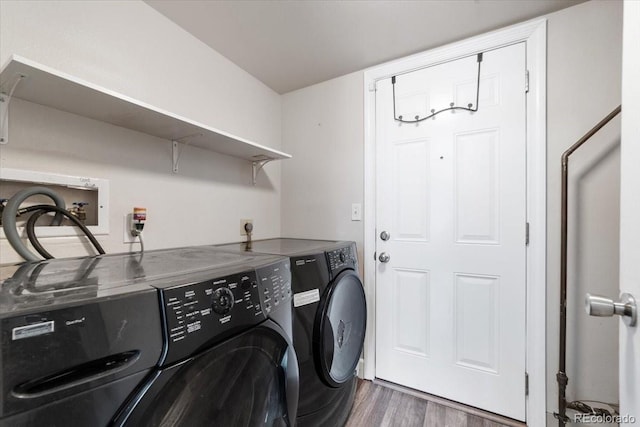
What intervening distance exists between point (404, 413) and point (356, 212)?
1.29m

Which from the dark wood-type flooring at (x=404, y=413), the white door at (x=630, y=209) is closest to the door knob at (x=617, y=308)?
the white door at (x=630, y=209)

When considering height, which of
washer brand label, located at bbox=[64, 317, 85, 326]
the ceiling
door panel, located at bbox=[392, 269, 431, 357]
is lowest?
door panel, located at bbox=[392, 269, 431, 357]

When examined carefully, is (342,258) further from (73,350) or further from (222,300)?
(73,350)

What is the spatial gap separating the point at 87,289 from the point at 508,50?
2.19 m

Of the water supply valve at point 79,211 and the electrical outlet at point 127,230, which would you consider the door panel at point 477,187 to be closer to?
the electrical outlet at point 127,230

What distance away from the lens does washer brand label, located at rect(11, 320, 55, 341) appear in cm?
40

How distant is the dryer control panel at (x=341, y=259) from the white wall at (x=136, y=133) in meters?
0.85

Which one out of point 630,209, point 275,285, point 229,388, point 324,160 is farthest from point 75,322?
point 324,160

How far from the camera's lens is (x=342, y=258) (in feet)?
4.66

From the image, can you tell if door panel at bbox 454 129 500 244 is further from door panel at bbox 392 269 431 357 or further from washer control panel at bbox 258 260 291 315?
washer control panel at bbox 258 260 291 315

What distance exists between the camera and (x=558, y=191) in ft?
4.62

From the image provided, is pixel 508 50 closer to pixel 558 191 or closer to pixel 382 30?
pixel 382 30

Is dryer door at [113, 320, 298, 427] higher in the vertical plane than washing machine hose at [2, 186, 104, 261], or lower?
lower

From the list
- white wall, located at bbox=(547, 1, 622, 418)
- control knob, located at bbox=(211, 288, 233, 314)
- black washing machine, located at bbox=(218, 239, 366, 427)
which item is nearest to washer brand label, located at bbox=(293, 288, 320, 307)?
black washing machine, located at bbox=(218, 239, 366, 427)
